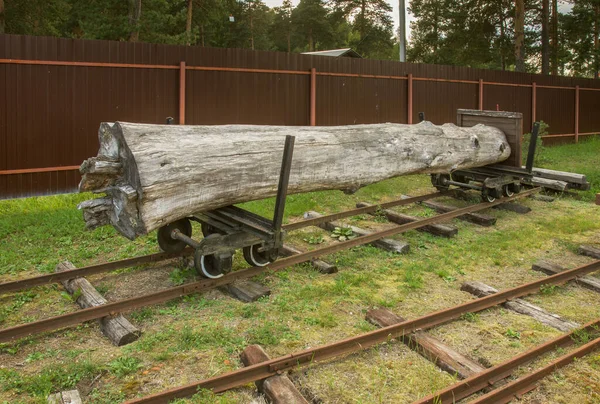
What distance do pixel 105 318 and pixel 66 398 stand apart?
1.30 meters

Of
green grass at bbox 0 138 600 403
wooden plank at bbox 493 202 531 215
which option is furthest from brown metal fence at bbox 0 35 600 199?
wooden plank at bbox 493 202 531 215

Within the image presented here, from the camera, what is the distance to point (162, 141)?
207 inches

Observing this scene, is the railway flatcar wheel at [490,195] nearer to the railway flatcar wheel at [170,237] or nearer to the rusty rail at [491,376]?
the rusty rail at [491,376]

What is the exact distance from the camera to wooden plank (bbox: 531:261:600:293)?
6.09 metres

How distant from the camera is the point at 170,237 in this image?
6262 millimetres

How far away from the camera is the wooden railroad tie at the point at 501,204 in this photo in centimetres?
945

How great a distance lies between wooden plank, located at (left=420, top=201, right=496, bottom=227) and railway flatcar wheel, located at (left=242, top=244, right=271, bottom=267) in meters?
4.15

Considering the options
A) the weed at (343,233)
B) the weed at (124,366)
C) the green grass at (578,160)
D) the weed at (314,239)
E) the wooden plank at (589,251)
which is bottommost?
the weed at (124,366)

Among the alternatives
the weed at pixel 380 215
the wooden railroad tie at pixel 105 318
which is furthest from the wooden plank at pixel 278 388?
the weed at pixel 380 215

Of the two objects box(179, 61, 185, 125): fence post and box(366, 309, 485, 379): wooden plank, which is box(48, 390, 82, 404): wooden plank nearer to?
box(366, 309, 485, 379): wooden plank

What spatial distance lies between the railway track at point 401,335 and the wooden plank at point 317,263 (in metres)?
1.73

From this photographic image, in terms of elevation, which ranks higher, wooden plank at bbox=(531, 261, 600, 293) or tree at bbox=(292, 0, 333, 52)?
tree at bbox=(292, 0, 333, 52)

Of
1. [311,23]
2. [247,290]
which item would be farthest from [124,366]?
[311,23]

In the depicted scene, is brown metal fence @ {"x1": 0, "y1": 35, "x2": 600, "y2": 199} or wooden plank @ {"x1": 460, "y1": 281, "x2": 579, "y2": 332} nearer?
wooden plank @ {"x1": 460, "y1": 281, "x2": 579, "y2": 332}
